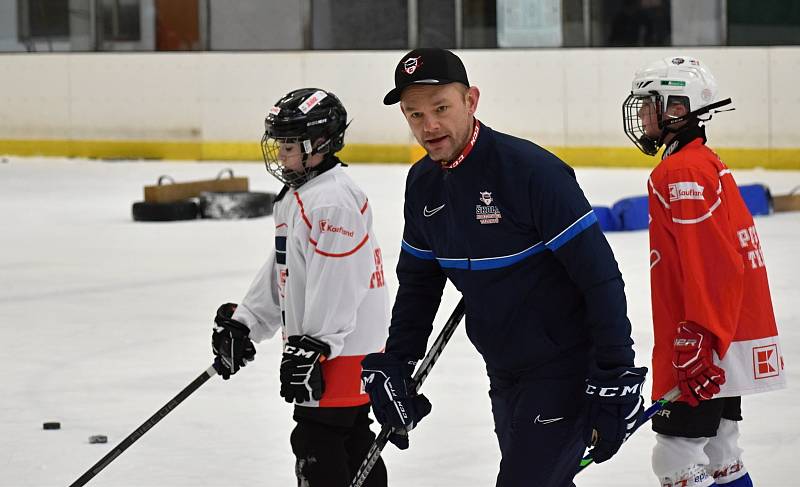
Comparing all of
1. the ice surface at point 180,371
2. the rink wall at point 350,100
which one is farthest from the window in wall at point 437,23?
the ice surface at point 180,371

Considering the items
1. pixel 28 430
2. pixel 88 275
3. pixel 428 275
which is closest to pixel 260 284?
pixel 428 275

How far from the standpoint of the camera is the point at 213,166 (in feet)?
46.0

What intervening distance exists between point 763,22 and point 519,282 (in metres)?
10.7

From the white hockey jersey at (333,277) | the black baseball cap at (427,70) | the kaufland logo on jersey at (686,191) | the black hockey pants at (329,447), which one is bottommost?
the black hockey pants at (329,447)

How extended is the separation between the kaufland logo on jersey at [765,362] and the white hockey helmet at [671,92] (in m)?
0.48

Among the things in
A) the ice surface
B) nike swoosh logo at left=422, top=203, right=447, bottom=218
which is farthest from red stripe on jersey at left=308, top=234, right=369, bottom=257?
the ice surface

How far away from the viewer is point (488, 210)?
2.44 metres

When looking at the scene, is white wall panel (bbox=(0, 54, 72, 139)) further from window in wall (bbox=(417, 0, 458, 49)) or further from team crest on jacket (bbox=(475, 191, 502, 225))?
team crest on jacket (bbox=(475, 191, 502, 225))

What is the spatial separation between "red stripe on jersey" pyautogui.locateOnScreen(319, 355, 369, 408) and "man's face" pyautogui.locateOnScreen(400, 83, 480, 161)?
0.73 meters

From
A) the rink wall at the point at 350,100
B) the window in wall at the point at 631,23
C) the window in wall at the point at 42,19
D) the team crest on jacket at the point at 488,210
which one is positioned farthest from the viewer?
the window in wall at the point at 42,19

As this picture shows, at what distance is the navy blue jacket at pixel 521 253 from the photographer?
2352 millimetres

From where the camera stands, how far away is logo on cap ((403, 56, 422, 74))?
94.6 inches

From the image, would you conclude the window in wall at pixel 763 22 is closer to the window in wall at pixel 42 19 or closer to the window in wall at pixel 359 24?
the window in wall at pixel 359 24

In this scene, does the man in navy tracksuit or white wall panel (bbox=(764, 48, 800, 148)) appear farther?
white wall panel (bbox=(764, 48, 800, 148))
